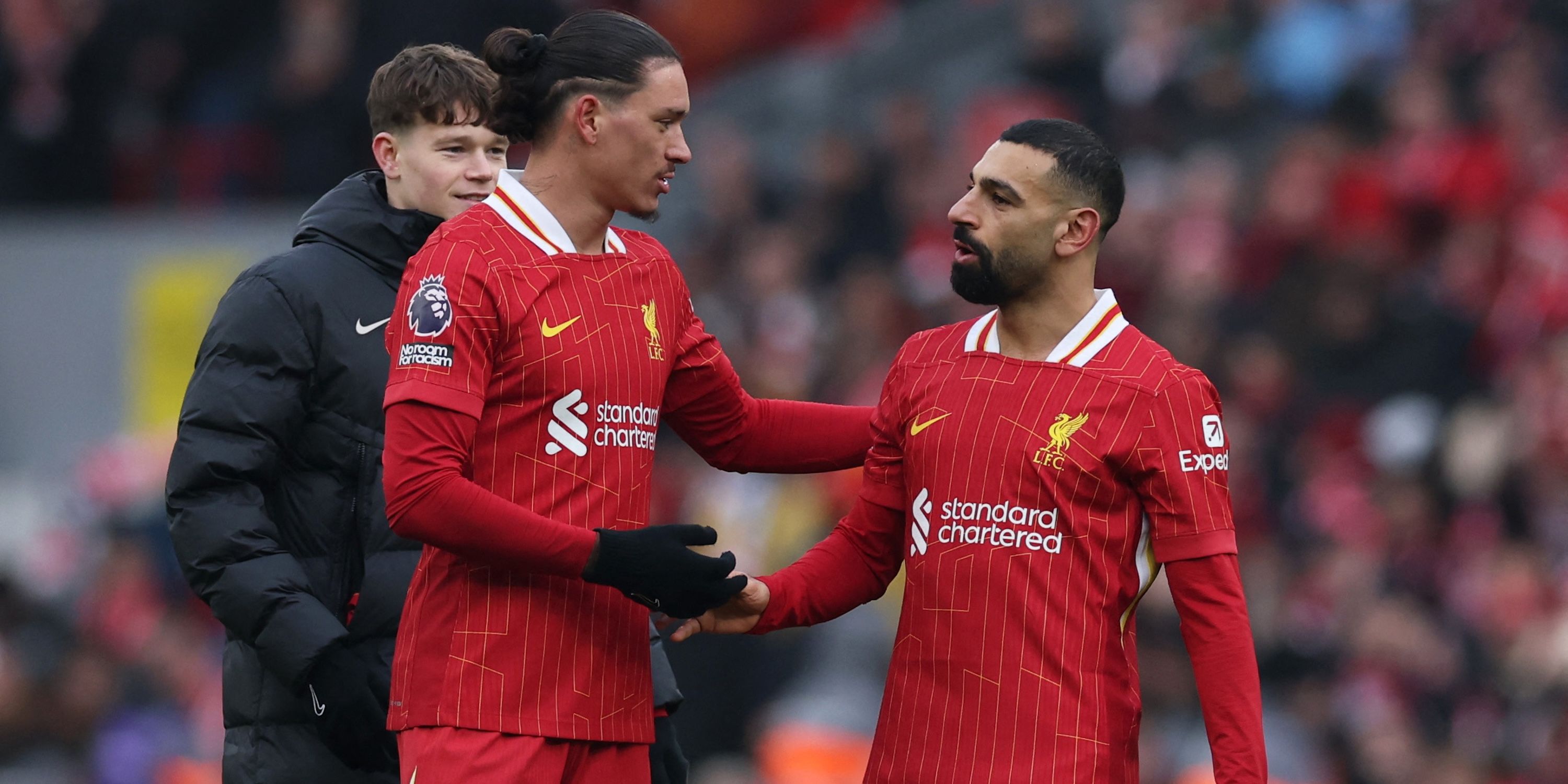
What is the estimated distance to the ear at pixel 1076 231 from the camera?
153 inches

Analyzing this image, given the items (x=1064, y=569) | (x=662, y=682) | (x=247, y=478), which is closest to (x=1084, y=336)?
(x=1064, y=569)

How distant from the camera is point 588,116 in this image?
150 inches

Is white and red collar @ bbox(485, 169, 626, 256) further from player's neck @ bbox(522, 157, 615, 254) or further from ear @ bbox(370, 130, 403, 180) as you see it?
ear @ bbox(370, 130, 403, 180)

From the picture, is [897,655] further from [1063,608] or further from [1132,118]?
[1132,118]

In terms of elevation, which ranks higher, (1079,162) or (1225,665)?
(1079,162)

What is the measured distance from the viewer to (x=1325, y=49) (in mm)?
10016

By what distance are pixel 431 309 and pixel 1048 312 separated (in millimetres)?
1100

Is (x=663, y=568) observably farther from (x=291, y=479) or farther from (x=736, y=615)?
(x=291, y=479)

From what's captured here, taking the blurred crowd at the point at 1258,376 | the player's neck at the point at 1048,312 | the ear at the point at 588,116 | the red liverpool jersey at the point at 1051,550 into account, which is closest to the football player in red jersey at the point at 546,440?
the ear at the point at 588,116

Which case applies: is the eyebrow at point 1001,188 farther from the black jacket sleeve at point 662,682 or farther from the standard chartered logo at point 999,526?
the black jacket sleeve at point 662,682

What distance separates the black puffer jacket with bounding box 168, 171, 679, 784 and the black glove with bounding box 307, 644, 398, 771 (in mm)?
57

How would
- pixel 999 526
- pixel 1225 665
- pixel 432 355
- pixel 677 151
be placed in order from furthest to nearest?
pixel 677 151
pixel 999 526
pixel 1225 665
pixel 432 355

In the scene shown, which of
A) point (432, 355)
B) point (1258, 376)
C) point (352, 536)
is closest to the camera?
point (432, 355)

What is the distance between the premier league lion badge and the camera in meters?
3.57
